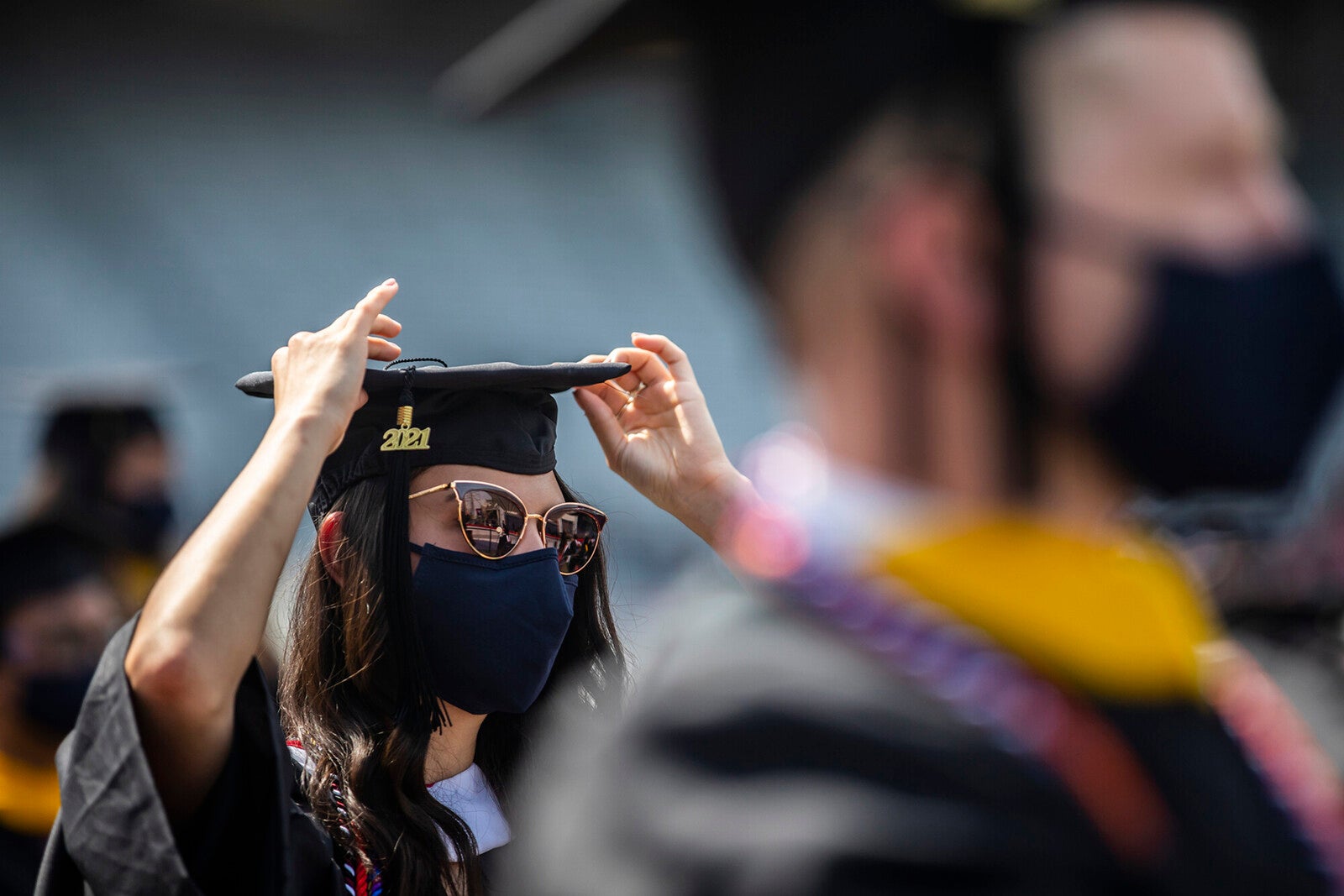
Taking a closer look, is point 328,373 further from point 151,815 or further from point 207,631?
point 151,815

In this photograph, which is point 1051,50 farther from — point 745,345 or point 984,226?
point 745,345

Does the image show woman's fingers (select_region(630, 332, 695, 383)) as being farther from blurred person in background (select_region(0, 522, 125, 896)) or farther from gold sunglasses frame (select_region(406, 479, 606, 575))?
blurred person in background (select_region(0, 522, 125, 896))

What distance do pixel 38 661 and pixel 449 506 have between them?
201 centimetres

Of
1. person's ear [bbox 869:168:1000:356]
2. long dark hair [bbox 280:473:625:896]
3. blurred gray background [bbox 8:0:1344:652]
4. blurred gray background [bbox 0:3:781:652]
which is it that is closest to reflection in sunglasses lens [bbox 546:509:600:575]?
long dark hair [bbox 280:473:625:896]

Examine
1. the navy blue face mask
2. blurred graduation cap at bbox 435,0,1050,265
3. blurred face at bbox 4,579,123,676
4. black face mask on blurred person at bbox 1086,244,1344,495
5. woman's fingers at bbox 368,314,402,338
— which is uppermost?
blurred graduation cap at bbox 435,0,1050,265

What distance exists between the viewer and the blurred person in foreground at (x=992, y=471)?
2.41 ft

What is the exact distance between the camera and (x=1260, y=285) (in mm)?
863

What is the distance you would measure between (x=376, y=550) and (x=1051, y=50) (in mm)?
1650

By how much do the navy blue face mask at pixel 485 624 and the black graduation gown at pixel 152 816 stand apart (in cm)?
51

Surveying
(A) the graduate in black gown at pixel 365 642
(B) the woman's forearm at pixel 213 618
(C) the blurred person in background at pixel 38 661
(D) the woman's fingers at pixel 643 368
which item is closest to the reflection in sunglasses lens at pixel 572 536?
(A) the graduate in black gown at pixel 365 642

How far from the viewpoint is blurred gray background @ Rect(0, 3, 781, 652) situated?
7754 mm

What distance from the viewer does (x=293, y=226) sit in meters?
8.56

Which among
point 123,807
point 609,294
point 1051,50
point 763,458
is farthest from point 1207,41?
point 609,294

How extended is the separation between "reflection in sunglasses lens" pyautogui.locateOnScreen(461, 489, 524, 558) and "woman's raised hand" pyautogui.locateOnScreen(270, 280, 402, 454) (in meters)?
0.34
